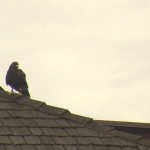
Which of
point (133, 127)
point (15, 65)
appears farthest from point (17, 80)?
point (133, 127)

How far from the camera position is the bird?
10.9m

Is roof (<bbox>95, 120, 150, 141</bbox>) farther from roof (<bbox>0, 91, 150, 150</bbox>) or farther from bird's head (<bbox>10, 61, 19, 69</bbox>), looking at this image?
roof (<bbox>0, 91, 150, 150</bbox>)

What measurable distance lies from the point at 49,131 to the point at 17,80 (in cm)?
264

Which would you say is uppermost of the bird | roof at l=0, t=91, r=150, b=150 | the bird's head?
the bird's head

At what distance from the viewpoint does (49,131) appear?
849 centimetres

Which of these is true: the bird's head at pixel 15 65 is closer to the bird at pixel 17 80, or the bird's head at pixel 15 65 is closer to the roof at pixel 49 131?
the bird at pixel 17 80

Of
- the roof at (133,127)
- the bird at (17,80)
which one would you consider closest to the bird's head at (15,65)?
the bird at (17,80)

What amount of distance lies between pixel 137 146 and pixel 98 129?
1.87ft

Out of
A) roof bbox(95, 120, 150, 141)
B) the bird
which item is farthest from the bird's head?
roof bbox(95, 120, 150, 141)

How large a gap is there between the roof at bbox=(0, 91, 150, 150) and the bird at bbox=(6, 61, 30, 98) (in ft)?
5.85

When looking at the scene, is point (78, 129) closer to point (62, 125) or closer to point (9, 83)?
point (62, 125)

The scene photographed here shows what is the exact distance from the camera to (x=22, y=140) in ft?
26.3

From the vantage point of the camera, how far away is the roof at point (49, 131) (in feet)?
26.5

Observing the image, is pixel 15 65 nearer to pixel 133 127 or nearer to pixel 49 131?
pixel 49 131
